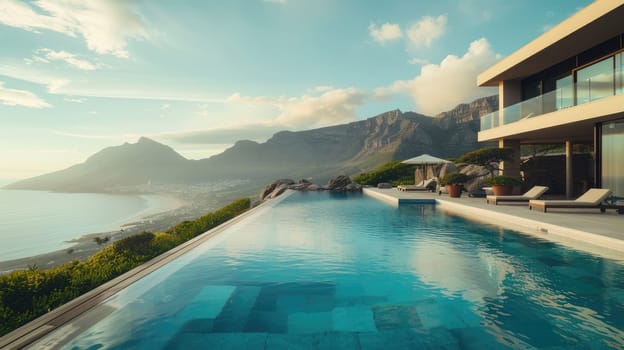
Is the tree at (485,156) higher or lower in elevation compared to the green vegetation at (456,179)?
higher

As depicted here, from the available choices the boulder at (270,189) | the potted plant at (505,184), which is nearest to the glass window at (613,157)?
the potted plant at (505,184)

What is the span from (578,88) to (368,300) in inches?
525

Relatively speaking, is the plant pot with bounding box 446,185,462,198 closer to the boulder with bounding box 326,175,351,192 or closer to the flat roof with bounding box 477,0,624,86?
the flat roof with bounding box 477,0,624,86

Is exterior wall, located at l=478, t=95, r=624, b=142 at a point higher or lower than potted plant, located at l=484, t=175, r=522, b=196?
higher

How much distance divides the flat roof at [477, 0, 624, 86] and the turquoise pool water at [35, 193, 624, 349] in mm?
8595

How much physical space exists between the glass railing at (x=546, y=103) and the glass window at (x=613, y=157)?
126cm

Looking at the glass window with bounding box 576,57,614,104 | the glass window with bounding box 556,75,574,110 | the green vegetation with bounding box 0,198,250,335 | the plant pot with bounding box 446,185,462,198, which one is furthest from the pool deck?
the green vegetation with bounding box 0,198,250,335

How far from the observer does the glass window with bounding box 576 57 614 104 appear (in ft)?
37.9

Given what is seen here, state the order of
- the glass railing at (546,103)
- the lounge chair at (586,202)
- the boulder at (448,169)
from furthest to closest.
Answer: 1. the boulder at (448,169)
2. the glass railing at (546,103)
3. the lounge chair at (586,202)

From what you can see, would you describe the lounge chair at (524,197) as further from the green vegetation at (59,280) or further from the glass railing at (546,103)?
the green vegetation at (59,280)

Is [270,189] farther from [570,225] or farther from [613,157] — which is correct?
[570,225]

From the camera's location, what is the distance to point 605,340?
10.7 feet

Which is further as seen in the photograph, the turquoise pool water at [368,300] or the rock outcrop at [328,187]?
the rock outcrop at [328,187]

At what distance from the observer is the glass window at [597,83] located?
11.6 meters
